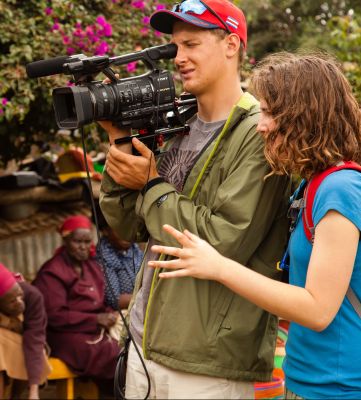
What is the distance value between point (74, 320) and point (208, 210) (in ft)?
8.96

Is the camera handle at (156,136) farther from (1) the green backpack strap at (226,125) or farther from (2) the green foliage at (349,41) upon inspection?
(2) the green foliage at (349,41)

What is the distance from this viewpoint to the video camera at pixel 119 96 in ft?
7.66

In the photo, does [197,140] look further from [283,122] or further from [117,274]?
[117,274]

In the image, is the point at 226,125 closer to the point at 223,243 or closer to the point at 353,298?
the point at 223,243

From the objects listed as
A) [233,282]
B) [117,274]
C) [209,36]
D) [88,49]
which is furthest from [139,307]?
[117,274]

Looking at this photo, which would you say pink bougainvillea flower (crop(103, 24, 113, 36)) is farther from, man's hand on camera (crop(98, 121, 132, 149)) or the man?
man's hand on camera (crop(98, 121, 132, 149))

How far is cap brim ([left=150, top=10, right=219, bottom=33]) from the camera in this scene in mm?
2416

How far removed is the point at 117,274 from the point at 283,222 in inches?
115

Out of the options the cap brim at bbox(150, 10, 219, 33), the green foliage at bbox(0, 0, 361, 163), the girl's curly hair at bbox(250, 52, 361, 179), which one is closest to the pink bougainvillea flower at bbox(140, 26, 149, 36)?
the green foliage at bbox(0, 0, 361, 163)

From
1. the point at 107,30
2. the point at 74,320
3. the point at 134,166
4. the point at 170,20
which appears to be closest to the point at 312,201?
the point at 134,166

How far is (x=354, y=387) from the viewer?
195 cm

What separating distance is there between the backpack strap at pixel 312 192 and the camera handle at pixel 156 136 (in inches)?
26.3

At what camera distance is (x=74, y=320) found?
4809 millimetres

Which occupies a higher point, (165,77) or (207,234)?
(165,77)
